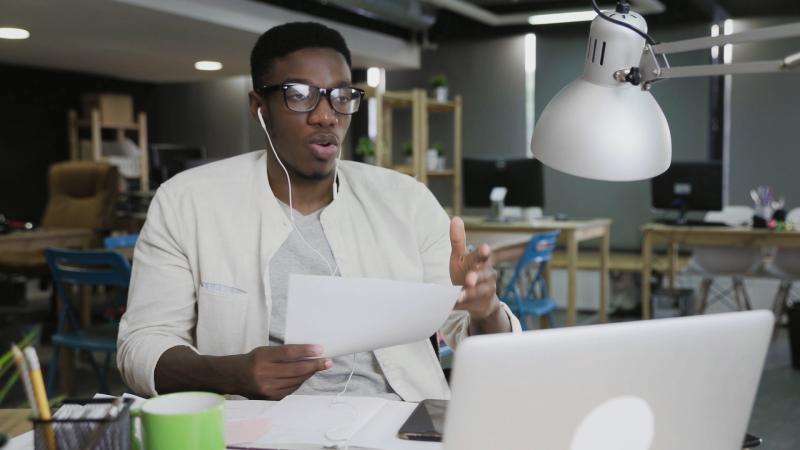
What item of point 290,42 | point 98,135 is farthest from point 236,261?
point 98,135

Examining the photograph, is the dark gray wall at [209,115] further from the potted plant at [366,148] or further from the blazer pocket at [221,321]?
the blazer pocket at [221,321]

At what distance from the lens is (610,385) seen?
2.52ft

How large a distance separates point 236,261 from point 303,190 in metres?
0.23

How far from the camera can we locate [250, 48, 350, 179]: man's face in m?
1.66

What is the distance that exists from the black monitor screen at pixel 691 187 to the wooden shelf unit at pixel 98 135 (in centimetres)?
588

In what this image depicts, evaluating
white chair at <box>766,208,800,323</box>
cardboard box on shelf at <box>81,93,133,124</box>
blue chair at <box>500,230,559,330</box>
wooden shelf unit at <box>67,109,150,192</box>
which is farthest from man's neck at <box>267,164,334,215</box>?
cardboard box on shelf at <box>81,93,133,124</box>

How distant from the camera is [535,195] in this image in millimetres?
6023

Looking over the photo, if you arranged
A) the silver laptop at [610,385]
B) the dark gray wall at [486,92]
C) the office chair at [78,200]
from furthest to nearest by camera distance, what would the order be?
1. the dark gray wall at [486,92]
2. the office chair at [78,200]
3. the silver laptop at [610,385]

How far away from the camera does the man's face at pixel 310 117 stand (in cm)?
166

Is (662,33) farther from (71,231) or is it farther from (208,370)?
(208,370)

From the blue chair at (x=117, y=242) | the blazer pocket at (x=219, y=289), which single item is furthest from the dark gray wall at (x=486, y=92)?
the blazer pocket at (x=219, y=289)

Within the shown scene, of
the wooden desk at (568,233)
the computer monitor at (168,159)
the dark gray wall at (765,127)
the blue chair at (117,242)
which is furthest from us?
the computer monitor at (168,159)

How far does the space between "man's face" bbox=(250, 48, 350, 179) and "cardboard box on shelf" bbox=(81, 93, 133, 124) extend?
8269 mm

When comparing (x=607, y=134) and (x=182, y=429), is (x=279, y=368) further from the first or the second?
(x=607, y=134)
